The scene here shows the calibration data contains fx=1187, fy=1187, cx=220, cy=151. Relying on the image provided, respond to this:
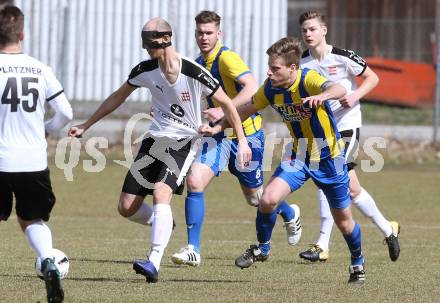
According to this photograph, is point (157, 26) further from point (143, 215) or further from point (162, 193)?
point (143, 215)

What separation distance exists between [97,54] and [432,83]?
6.72 m

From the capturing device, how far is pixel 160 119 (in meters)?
9.18

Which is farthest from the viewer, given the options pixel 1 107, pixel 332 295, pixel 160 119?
pixel 160 119

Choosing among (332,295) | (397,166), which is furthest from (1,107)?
(397,166)

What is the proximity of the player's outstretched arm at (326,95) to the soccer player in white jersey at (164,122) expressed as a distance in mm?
683

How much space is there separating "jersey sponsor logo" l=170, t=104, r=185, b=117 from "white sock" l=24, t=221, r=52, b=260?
1.90 metres

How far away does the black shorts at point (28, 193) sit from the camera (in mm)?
7312

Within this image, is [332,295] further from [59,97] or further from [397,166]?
[397,166]

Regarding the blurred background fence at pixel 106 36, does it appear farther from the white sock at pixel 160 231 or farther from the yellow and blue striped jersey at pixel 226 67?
the white sock at pixel 160 231

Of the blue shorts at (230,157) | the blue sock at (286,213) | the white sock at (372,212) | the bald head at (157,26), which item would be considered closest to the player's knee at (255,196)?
the blue shorts at (230,157)

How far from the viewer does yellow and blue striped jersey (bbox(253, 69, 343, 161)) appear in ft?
27.9

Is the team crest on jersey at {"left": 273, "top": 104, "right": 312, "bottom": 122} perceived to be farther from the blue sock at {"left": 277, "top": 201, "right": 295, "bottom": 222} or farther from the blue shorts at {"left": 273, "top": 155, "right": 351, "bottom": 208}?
the blue sock at {"left": 277, "top": 201, "right": 295, "bottom": 222}

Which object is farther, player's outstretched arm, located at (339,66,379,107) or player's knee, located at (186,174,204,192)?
player's knee, located at (186,174,204,192)

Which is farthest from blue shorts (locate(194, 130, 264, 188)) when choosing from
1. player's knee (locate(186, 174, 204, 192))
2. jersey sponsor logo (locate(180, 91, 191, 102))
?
jersey sponsor logo (locate(180, 91, 191, 102))
